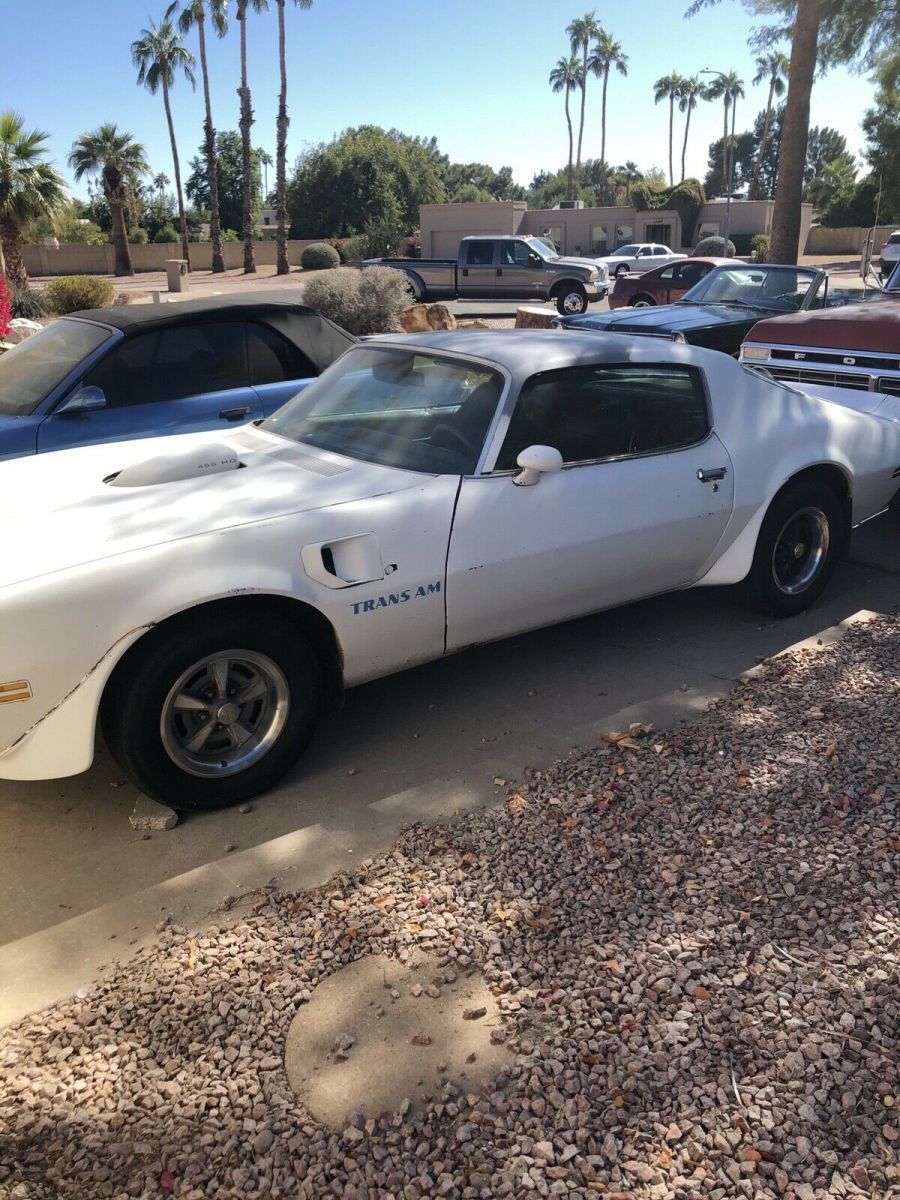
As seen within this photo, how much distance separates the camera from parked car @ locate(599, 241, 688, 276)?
39.0 meters

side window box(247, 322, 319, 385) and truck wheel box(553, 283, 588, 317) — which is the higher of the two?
truck wheel box(553, 283, 588, 317)

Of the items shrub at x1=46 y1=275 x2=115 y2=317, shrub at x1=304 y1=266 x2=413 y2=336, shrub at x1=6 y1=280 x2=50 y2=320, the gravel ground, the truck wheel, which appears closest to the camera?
the gravel ground

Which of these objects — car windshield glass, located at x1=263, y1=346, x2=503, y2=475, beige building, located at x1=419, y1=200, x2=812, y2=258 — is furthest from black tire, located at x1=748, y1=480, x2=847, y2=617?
beige building, located at x1=419, y1=200, x2=812, y2=258

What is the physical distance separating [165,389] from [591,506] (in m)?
3.15

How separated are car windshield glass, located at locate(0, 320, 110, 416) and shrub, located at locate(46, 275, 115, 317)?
14.4 meters

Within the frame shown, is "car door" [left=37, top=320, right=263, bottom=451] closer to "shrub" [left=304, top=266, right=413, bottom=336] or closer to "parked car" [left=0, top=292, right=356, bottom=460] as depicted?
"parked car" [left=0, top=292, right=356, bottom=460]

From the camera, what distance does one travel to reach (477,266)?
82.0 feet

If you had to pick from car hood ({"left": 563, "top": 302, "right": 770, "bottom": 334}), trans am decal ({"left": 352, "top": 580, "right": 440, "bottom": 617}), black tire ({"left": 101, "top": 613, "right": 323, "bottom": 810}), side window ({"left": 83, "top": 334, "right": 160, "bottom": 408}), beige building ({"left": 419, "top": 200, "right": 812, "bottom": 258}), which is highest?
beige building ({"left": 419, "top": 200, "right": 812, "bottom": 258})

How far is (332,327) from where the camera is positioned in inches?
274

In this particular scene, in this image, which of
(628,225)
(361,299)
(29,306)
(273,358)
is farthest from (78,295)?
(628,225)

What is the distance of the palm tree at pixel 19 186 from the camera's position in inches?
943

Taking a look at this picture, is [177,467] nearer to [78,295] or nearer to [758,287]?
[758,287]

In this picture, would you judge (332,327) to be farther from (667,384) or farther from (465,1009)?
(465,1009)

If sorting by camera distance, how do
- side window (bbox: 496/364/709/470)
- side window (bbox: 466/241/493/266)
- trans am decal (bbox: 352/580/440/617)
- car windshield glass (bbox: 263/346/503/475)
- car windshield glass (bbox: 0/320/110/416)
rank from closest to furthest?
trans am decal (bbox: 352/580/440/617)
car windshield glass (bbox: 263/346/503/475)
side window (bbox: 496/364/709/470)
car windshield glass (bbox: 0/320/110/416)
side window (bbox: 466/241/493/266)
